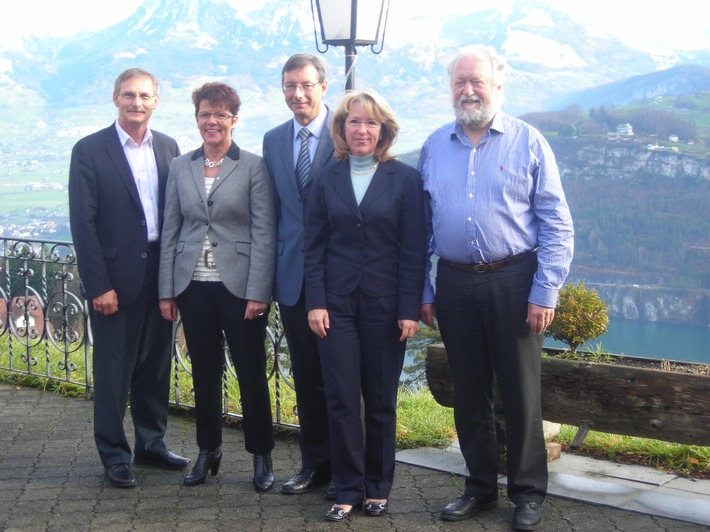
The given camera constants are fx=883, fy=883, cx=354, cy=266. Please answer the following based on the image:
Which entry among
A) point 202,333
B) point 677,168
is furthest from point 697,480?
point 677,168

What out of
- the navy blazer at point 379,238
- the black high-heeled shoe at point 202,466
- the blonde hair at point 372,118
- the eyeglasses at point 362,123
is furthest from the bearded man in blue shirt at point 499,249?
the black high-heeled shoe at point 202,466

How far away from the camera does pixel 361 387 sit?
14.1ft

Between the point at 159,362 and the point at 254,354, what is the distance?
2.70 feet

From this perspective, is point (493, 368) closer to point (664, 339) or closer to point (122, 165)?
point (122, 165)

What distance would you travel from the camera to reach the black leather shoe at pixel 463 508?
420 centimetres

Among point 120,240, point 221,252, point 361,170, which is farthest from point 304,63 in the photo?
point 120,240

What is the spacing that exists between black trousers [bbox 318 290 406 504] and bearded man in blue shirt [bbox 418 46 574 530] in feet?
0.87

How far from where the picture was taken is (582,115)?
137625 mm

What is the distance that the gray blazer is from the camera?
4.45m

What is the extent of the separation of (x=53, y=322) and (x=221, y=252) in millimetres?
3341

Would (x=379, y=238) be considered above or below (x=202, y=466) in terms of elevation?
above

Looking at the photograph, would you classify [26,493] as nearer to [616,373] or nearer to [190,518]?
[190,518]

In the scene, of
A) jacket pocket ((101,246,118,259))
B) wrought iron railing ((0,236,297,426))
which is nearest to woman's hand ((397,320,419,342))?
jacket pocket ((101,246,118,259))

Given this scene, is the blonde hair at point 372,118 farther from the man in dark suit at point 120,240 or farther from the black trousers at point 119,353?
the black trousers at point 119,353
